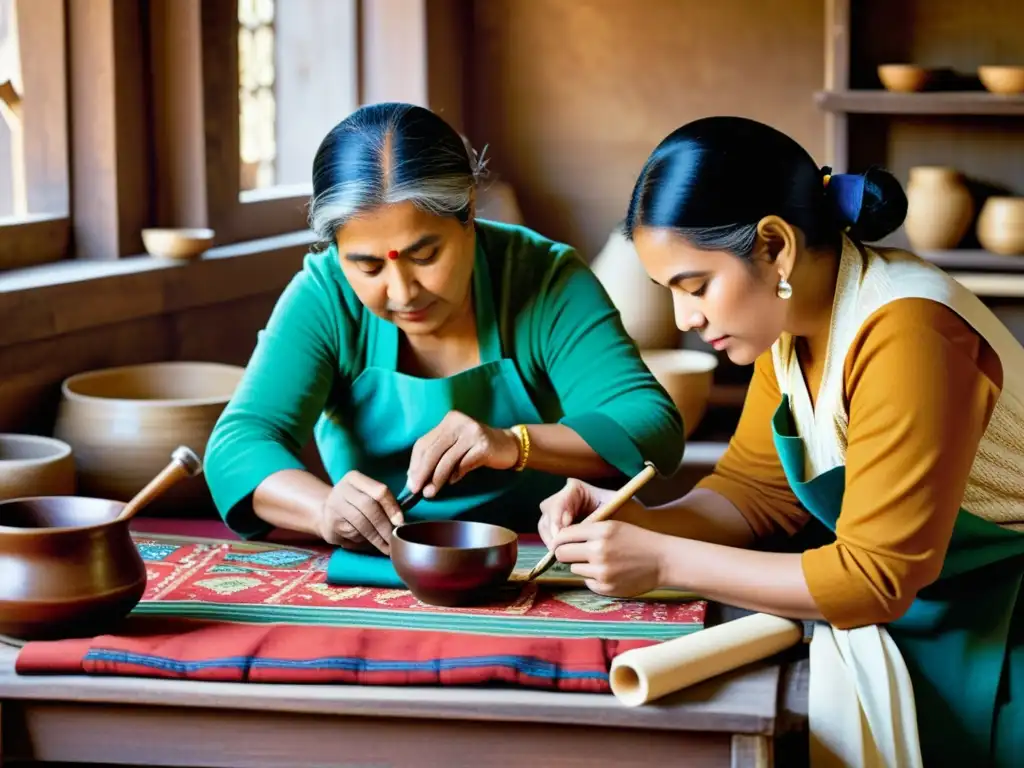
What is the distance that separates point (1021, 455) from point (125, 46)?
7.03ft

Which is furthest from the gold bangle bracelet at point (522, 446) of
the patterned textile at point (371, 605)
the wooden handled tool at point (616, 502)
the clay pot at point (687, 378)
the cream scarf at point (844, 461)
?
the clay pot at point (687, 378)

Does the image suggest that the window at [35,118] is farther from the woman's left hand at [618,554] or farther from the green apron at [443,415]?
the woman's left hand at [618,554]

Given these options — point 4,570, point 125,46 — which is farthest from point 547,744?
point 125,46

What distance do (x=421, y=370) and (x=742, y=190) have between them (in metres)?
0.79

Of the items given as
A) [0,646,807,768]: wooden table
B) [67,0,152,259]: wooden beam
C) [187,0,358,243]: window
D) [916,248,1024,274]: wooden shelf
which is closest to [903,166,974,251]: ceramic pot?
[916,248,1024,274]: wooden shelf

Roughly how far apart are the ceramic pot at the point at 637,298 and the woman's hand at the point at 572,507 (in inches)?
102

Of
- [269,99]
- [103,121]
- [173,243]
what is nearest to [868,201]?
[173,243]

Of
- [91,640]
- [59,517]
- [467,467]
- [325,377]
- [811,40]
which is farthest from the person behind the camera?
[811,40]

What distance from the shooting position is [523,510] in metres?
2.30

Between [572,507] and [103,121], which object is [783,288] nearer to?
[572,507]

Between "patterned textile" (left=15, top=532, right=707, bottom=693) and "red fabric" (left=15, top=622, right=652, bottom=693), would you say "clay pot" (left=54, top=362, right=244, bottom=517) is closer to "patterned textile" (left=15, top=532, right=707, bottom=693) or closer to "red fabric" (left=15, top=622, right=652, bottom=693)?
"patterned textile" (left=15, top=532, right=707, bottom=693)

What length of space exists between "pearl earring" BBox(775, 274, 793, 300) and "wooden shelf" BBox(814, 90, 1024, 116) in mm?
2863

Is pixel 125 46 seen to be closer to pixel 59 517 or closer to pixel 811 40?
pixel 59 517

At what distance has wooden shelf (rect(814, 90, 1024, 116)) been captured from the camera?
4309mm
